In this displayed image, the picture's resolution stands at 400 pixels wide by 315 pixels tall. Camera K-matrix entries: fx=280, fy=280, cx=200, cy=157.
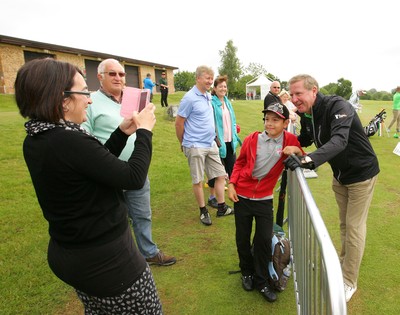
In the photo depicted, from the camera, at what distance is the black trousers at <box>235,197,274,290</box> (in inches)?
110

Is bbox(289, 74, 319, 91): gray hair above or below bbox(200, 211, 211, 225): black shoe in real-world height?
above

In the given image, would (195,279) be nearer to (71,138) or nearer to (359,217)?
(359,217)

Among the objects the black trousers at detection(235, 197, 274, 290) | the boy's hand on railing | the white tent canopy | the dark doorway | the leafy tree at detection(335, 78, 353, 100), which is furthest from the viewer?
the leafy tree at detection(335, 78, 353, 100)

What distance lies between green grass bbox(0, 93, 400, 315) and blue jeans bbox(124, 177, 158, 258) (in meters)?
0.31

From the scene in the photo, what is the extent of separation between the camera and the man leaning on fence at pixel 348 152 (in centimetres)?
243

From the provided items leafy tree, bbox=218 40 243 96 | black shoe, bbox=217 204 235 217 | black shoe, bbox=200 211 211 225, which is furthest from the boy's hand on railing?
leafy tree, bbox=218 40 243 96

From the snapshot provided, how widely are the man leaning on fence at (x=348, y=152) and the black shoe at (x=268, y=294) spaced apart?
73cm

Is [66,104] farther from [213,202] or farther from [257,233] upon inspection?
[213,202]

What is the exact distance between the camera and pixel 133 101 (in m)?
1.87

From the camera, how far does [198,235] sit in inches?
161

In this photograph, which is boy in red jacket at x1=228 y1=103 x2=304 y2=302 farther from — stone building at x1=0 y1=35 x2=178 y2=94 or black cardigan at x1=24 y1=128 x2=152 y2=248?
stone building at x1=0 y1=35 x2=178 y2=94

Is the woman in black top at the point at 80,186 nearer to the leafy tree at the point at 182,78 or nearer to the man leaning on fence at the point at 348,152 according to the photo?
the man leaning on fence at the point at 348,152

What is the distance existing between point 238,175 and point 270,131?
56 cm

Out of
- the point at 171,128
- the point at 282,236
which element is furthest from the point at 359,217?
the point at 171,128
